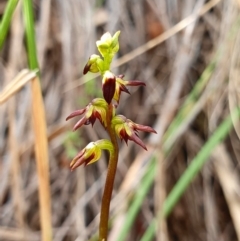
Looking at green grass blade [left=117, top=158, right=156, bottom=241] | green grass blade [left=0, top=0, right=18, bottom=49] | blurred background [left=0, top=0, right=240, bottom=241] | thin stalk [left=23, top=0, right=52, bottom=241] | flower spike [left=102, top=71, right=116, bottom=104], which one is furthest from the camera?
blurred background [left=0, top=0, right=240, bottom=241]

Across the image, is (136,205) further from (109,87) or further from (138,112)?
(109,87)

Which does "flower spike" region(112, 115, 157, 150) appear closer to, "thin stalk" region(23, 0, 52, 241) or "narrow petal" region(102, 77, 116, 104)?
"narrow petal" region(102, 77, 116, 104)

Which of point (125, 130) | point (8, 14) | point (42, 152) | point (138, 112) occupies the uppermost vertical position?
point (8, 14)

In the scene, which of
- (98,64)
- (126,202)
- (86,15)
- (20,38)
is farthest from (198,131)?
(98,64)

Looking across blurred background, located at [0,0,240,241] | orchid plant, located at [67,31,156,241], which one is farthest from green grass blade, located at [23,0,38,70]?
blurred background, located at [0,0,240,241]

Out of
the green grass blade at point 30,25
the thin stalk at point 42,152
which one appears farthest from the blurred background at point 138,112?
the green grass blade at point 30,25

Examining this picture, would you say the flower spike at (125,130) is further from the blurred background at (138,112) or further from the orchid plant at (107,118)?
the blurred background at (138,112)

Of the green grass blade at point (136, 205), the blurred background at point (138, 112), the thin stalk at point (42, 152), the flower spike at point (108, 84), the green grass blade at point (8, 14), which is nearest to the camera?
the flower spike at point (108, 84)

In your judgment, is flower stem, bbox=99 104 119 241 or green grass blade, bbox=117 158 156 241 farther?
green grass blade, bbox=117 158 156 241

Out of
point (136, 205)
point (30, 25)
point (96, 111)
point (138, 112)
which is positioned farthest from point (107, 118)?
point (138, 112)
